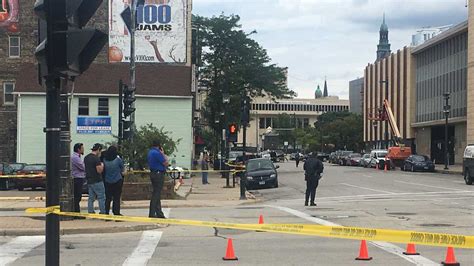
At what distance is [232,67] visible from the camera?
54.8m

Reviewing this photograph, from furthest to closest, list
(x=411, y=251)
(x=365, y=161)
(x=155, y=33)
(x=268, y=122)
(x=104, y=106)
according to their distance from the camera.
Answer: (x=268, y=122), (x=365, y=161), (x=155, y=33), (x=104, y=106), (x=411, y=251)

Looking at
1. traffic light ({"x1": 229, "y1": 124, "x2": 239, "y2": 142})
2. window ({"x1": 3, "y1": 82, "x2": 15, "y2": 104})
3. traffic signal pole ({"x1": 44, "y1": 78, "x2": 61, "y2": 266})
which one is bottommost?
traffic signal pole ({"x1": 44, "y1": 78, "x2": 61, "y2": 266})

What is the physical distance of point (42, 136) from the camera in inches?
1737

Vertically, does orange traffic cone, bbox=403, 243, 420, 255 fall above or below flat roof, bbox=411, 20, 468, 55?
below

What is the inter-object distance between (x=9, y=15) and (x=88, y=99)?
10.7 m

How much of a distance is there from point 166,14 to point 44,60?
Result: 152 feet

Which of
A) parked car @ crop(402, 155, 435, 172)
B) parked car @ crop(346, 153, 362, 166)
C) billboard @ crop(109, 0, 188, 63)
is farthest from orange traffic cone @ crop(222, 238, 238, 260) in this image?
parked car @ crop(346, 153, 362, 166)

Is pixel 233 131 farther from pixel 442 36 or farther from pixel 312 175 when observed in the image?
pixel 442 36

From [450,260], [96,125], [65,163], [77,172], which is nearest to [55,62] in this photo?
[450,260]

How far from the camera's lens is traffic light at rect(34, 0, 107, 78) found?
17.4 ft

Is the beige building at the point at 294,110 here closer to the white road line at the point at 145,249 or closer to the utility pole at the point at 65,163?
the utility pole at the point at 65,163

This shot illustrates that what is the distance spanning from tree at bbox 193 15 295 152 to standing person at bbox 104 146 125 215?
37.8 m

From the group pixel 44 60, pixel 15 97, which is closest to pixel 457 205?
pixel 44 60

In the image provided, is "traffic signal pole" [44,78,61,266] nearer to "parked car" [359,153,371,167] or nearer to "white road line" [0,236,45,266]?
"white road line" [0,236,45,266]
